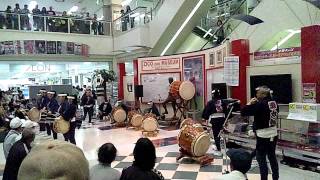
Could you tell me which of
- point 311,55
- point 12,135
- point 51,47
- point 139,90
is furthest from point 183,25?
point 12,135

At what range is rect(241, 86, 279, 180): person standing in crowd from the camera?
13.7 feet

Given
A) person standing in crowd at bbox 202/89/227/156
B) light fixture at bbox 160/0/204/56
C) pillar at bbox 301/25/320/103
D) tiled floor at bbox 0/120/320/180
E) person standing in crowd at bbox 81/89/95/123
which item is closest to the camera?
tiled floor at bbox 0/120/320/180

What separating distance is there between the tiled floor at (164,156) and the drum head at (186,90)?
112 cm

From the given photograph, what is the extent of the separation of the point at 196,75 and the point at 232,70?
8.98ft

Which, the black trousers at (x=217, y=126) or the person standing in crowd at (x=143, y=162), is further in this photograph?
the black trousers at (x=217, y=126)

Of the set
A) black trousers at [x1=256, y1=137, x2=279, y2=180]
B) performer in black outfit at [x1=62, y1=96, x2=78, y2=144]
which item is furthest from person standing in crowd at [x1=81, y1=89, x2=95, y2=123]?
black trousers at [x1=256, y1=137, x2=279, y2=180]

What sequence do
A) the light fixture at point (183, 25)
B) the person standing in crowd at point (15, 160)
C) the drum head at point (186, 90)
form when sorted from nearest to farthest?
the person standing in crowd at point (15, 160) < the drum head at point (186, 90) < the light fixture at point (183, 25)

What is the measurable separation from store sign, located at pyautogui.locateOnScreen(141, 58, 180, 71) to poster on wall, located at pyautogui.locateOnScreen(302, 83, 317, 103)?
5.44 metres

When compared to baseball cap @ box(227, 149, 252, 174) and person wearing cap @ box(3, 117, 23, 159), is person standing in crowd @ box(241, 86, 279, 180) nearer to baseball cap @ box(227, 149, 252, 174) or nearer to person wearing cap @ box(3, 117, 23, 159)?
baseball cap @ box(227, 149, 252, 174)

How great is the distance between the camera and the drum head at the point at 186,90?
955 centimetres

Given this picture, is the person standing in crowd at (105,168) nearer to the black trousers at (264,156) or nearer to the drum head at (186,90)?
the black trousers at (264,156)

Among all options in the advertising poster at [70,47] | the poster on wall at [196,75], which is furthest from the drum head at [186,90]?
the advertising poster at [70,47]

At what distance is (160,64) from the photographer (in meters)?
11.3

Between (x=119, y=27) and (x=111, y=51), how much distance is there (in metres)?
1.26
